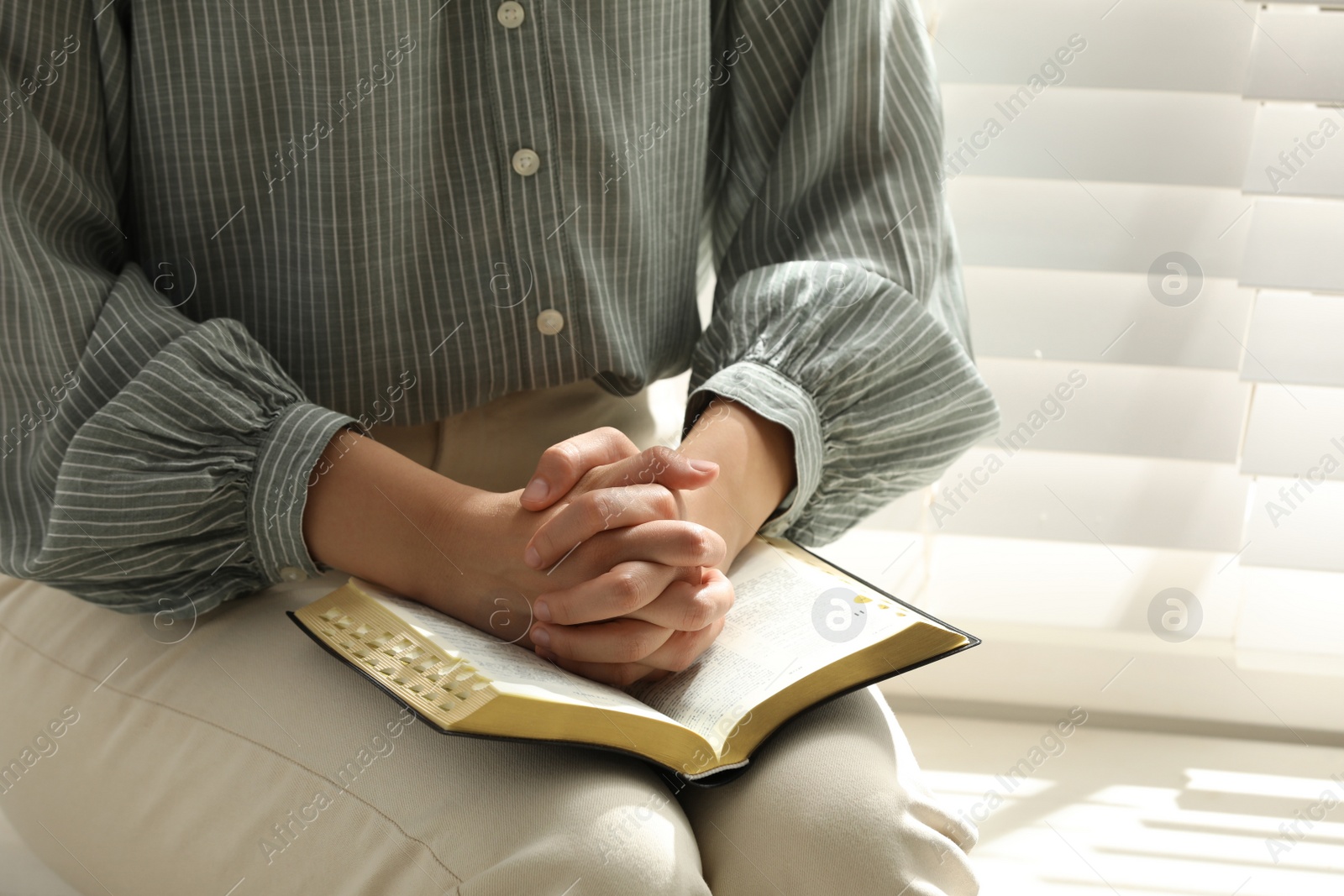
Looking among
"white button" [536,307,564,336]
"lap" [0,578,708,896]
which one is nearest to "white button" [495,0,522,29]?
"white button" [536,307,564,336]

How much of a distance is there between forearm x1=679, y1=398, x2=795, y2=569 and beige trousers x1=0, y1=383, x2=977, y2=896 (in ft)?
0.47

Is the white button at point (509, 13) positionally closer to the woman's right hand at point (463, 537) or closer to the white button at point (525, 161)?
the white button at point (525, 161)

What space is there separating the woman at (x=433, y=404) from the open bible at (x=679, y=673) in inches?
1.1

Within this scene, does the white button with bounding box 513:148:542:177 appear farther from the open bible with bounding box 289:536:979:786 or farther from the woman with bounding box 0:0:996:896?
the open bible with bounding box 289:536:979:786

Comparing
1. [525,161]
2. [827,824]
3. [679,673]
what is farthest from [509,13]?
[827,824]

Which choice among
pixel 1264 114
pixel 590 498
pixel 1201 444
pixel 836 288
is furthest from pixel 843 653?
pixel 1264 114

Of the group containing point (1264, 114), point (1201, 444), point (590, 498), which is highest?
point (1264, 114)

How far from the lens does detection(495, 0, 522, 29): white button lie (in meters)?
0.75

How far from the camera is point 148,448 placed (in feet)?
2.18

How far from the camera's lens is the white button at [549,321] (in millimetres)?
788

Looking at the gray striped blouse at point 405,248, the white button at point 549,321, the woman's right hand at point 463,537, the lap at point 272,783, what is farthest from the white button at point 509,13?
the lap at point 272,783

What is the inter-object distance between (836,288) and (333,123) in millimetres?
371

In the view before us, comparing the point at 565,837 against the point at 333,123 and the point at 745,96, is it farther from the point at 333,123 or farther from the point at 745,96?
the point at 745,96

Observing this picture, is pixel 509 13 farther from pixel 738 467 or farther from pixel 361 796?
pixel 361 796
